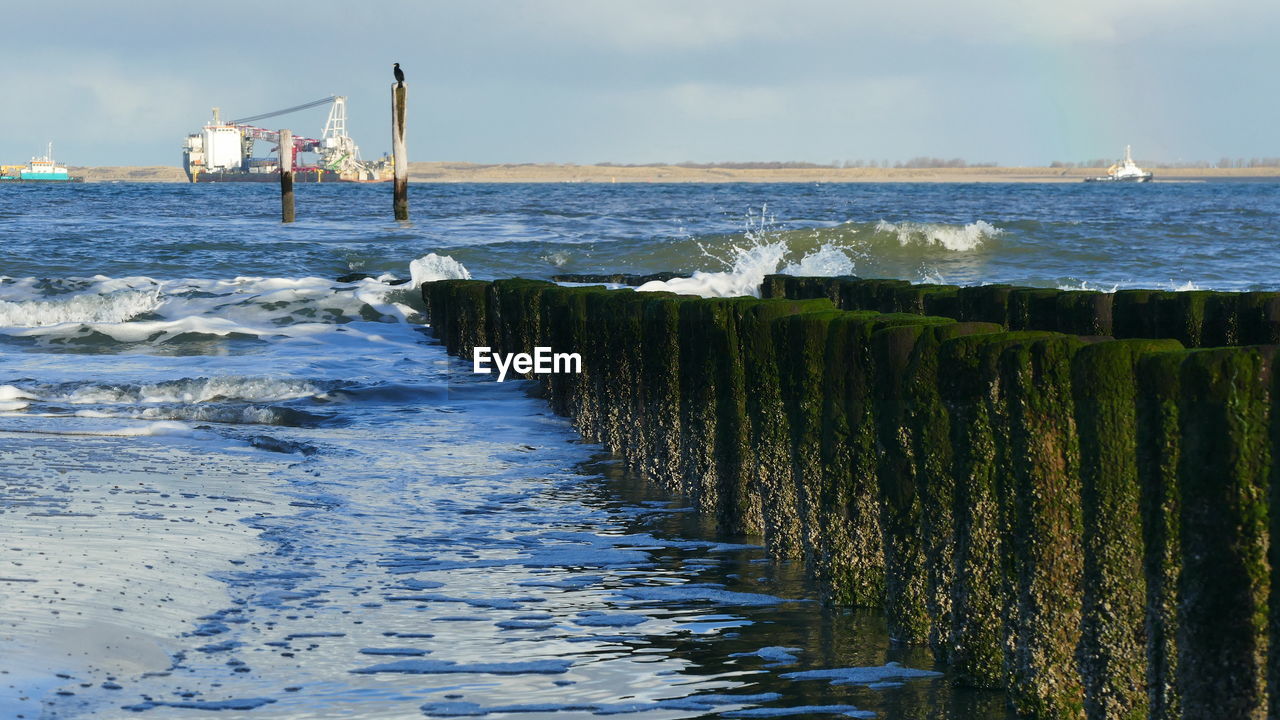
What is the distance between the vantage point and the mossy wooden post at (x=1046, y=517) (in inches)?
122

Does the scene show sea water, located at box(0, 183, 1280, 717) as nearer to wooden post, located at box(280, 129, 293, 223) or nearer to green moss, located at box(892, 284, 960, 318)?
green moss, located at box(892, 284, 960, 318)

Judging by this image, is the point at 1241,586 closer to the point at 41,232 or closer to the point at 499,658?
the point at 499,658

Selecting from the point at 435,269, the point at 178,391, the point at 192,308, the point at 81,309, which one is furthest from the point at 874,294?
the point at 435,269

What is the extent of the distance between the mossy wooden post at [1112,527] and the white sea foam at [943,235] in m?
24.9

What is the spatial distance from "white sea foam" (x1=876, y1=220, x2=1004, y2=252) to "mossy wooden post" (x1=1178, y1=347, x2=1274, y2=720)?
25.2m

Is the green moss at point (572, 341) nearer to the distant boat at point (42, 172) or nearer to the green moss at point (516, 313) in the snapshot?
the green moss at point (516, 313)

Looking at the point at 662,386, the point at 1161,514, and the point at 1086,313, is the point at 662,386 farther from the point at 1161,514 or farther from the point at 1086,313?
the point at 1161,514

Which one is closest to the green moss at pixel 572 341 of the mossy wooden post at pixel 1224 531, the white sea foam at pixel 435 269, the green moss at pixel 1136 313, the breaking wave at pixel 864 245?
the green moss at pixel 1136 313

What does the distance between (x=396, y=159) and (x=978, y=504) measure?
27688 mm

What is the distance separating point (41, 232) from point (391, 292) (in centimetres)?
1925

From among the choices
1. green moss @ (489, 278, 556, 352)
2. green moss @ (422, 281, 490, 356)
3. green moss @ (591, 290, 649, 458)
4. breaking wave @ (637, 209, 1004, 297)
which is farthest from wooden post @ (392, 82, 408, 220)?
green moss @ (591, 290, 649, 458)

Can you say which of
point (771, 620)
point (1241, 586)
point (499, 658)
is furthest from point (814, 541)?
point (1241, 586)

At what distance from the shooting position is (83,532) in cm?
509

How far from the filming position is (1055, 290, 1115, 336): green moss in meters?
6.32
